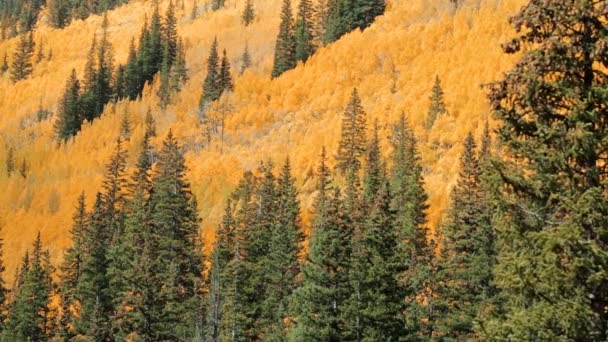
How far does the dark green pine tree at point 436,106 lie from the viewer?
57312mm

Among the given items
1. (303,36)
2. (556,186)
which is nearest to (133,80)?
(303,36)

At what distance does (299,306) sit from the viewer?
22.9m

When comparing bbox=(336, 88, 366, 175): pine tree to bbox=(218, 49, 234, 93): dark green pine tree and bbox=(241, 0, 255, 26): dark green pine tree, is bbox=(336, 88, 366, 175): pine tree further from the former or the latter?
bbox=(241, 0, 255, 26): dark green pine tree

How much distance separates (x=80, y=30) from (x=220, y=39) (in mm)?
50694

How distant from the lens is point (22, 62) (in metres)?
126

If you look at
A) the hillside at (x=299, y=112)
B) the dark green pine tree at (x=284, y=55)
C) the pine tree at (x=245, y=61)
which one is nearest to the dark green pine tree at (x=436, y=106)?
the hillside at (x=299, y=112)

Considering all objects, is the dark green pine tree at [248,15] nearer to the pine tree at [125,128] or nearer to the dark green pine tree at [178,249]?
the pine tree at [125,128]

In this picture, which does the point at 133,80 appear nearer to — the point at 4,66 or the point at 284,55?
the point at 284,55

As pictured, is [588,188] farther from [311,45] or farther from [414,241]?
[311,45]

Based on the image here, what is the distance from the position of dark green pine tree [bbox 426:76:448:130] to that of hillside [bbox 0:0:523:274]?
26.3 inches

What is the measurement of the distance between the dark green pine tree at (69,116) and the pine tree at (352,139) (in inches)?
1982

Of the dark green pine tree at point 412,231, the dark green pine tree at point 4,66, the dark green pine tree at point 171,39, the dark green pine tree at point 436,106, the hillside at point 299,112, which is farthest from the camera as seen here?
the dark green pine tree at point 4,66

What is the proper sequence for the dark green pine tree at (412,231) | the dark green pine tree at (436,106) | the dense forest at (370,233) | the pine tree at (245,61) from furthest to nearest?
the pine tree at (245,61) < the dark green pine tree at (436,106) < the dark green pine tree at (412,231) < the dense forest at (370,233)

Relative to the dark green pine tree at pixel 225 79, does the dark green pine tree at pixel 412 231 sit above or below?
below
